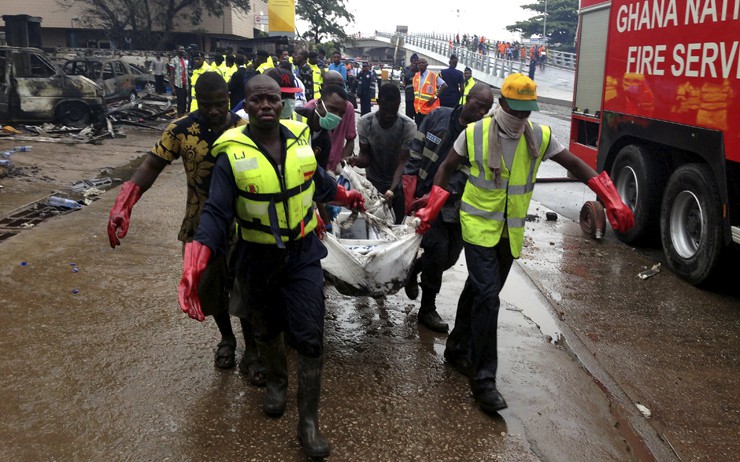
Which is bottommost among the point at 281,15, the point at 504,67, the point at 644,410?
the point at 644,410

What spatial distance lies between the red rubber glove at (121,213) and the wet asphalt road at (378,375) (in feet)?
2.96

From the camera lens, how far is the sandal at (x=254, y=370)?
3955 mm

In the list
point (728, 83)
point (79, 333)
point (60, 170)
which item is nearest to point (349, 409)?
point (79, 333)

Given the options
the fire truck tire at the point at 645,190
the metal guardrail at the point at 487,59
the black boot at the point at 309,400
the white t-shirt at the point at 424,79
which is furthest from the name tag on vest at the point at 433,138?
the metal guardrail at the point at 487,59

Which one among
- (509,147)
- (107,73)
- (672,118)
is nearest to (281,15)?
(107,73)

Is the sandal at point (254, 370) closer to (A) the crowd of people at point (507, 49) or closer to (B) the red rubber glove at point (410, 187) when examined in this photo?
(B) the red rubber glove at point (410, 187)

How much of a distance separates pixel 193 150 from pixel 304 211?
89 cm

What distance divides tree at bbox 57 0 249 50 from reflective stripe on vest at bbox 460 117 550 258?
32.3 meters

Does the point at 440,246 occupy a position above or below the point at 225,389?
above

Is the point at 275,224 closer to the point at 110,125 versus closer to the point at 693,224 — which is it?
the point at 693,224

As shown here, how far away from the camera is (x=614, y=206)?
3.70m

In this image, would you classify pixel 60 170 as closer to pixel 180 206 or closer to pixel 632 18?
pixel 180 206

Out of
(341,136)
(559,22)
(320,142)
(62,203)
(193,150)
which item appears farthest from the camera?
(559,22)

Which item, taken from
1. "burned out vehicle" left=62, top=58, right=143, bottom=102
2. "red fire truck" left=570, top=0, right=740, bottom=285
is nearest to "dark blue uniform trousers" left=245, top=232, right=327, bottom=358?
"red fire truck" left=570, top=0, right=740, bottom=285
